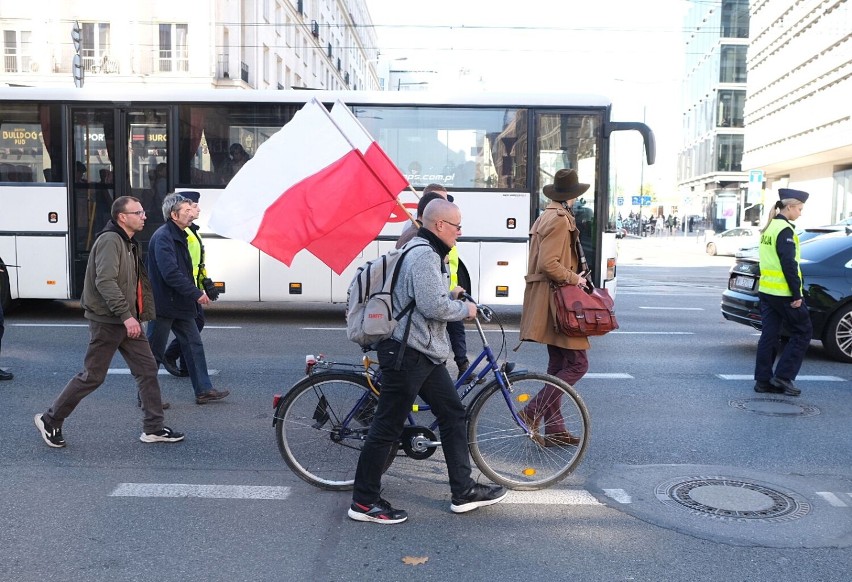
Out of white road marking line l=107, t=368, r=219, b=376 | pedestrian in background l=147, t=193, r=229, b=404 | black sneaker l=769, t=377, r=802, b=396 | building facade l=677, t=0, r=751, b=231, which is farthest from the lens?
Result: building facade l=677, t=0, r=751, b=231

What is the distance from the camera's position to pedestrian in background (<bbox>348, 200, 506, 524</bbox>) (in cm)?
417

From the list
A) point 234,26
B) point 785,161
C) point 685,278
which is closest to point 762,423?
point 685,278

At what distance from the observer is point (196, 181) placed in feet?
38.5

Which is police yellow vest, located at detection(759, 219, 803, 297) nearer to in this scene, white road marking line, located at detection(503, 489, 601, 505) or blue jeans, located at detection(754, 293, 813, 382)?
blue jeans, located at detection(754, 293, 813, 382)

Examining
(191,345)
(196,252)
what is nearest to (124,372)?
(196,252)

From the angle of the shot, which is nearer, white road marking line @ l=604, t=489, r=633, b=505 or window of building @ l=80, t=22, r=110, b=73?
white road marking line @ l=604, t=489, r=633, b=505

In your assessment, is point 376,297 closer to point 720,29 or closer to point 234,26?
point 234,26

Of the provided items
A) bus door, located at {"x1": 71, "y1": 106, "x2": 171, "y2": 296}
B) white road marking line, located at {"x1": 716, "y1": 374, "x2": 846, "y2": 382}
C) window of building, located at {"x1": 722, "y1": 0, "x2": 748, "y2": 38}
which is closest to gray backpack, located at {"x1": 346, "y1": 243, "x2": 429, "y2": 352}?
white road marking line, located at {"x1": 716, "y1": 374, "x2": 846, "y2": 382}

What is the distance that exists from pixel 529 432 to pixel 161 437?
2633mm

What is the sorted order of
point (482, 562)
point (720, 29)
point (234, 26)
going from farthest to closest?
point (720, 29) → point (234, 26) → point (482, 562)

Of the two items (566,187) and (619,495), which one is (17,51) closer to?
(566,187)

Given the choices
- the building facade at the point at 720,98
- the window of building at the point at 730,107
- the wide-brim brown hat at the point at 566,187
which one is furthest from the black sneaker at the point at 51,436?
the window of building at the point at 730,107

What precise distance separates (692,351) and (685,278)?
1345 centimetres

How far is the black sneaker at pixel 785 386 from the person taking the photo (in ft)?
24.4
